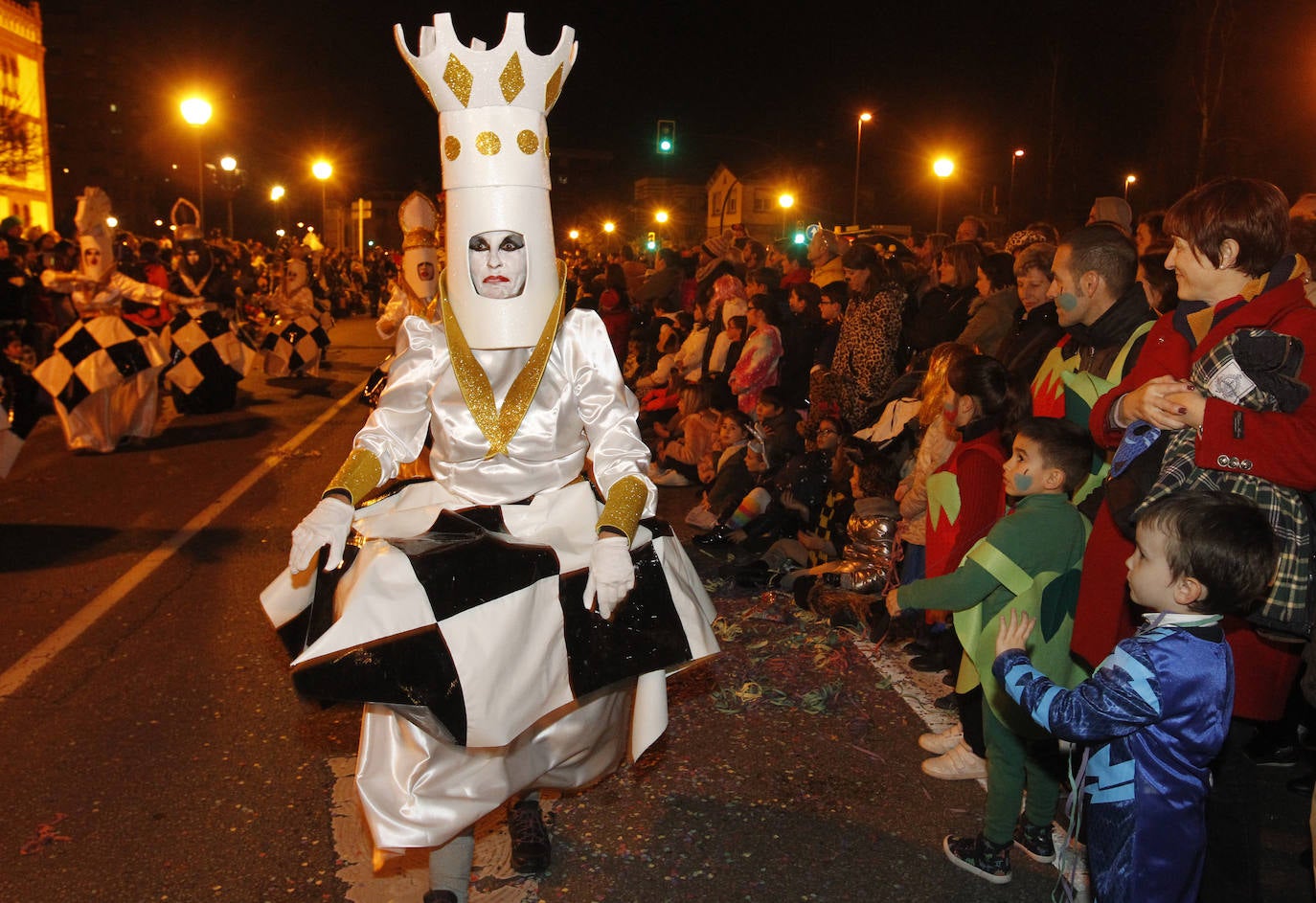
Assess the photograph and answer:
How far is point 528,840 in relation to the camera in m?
3.57

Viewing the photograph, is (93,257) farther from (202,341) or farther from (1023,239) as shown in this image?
(1023,239)

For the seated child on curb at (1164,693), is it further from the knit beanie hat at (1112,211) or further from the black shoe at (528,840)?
the knit beanie hat at (1112,211)

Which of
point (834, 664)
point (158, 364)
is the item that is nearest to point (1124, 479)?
point (834, 664)

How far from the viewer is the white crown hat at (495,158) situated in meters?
3.35

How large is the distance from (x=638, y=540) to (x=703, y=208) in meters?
78.4

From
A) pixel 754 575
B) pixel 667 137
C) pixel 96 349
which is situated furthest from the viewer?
pixel 667 137

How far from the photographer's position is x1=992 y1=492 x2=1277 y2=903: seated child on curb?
2436mm

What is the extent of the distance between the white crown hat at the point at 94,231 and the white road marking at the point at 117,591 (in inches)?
91.6

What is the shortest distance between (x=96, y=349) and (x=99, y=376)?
32 cm

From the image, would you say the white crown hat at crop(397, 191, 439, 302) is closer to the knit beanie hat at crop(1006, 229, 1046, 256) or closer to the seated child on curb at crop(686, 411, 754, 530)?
the seated child on curb at crop(686, 411, 754, 530)

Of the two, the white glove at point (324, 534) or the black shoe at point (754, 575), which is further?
the black shoe at point (754, 575)

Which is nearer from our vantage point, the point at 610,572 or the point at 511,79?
the point at 610,572

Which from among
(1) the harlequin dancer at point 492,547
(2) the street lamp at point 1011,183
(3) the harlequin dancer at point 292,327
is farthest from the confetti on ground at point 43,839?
(2) the street lamp at point 1011,183

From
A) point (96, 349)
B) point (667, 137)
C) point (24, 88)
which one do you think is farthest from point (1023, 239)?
point (24, 88)
